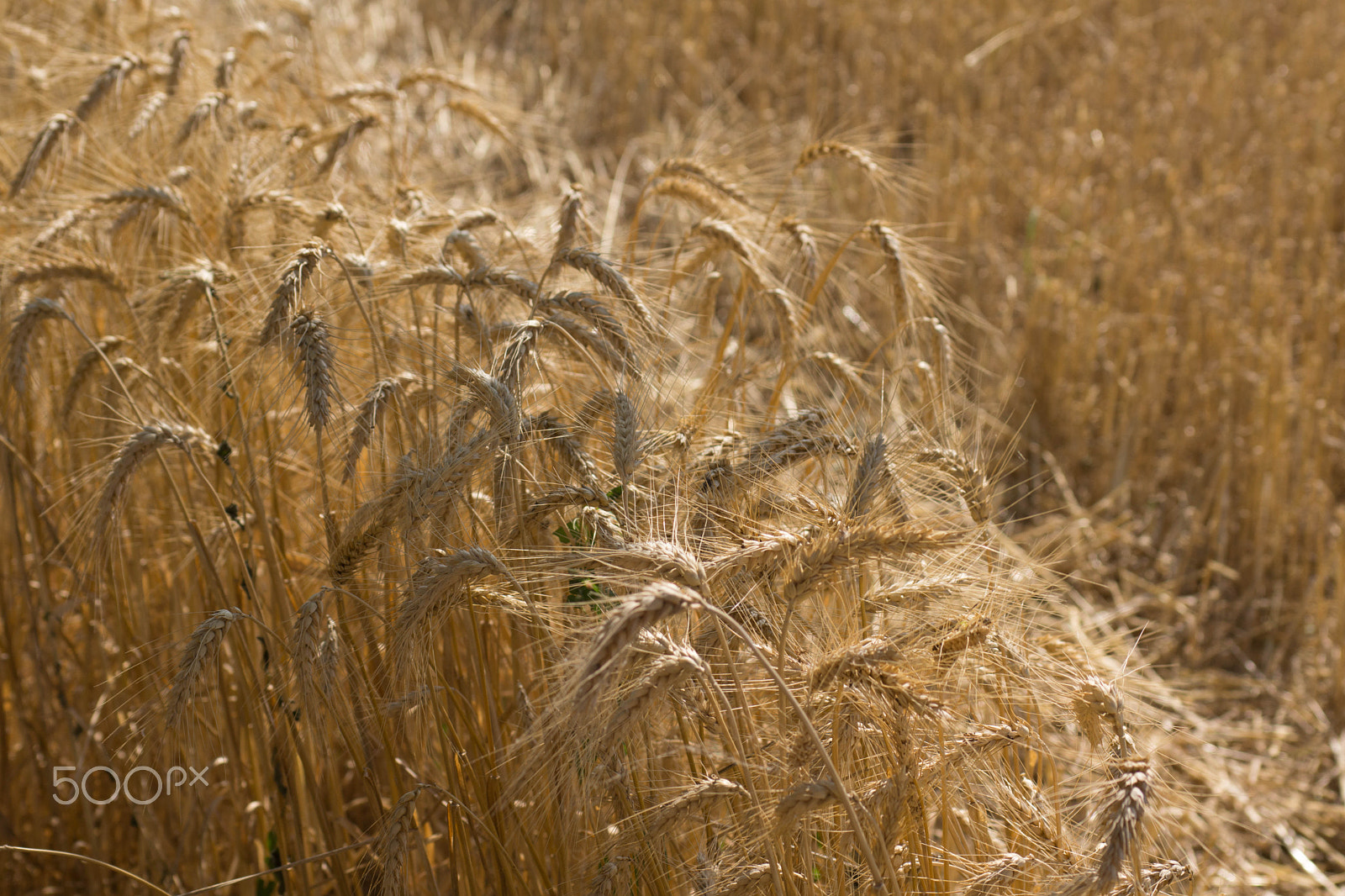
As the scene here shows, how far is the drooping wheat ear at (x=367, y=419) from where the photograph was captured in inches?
54.6

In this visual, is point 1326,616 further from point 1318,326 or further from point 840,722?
point 840,722

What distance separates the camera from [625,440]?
133 centimetres

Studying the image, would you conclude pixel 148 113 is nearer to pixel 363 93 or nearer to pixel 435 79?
pixel 363 93

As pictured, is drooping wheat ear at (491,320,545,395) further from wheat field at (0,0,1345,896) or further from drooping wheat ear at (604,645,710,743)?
drooping wheat ear at (604,645,710,743)

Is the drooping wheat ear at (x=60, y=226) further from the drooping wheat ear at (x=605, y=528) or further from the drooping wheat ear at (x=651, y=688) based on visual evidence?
the drooping wheat ear at (x=651, y=688)

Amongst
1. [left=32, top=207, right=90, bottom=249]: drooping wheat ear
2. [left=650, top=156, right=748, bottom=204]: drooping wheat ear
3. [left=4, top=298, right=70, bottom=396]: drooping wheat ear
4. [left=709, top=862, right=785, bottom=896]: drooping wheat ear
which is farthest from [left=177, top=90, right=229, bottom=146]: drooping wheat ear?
[left=709, top=862, right=785, bottom=896]: drooping wheat ear

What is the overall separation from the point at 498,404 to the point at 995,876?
0.82 meters

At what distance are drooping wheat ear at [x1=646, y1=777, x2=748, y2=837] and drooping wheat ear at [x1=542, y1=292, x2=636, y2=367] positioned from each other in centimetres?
56

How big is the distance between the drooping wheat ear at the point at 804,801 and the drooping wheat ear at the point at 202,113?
1.81 m

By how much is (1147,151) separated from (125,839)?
4.62m

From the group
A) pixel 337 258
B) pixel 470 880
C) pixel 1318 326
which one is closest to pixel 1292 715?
pixel 1318 326

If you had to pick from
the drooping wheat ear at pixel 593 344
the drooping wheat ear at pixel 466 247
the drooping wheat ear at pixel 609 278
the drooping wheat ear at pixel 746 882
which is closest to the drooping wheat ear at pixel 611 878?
the drooping wheat ear at pixel 746 882

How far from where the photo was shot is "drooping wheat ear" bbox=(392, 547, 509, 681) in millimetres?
1227

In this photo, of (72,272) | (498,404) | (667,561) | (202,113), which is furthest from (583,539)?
(202,113)
